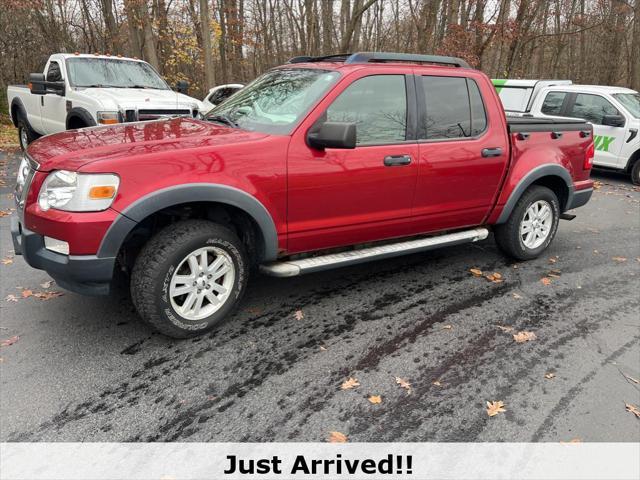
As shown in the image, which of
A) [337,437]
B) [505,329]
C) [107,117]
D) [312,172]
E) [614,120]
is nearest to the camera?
[337,437]

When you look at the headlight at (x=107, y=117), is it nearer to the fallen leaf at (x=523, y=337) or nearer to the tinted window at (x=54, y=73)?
the tinted window at (x=54, y=73)

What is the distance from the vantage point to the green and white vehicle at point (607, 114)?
32.8 ft

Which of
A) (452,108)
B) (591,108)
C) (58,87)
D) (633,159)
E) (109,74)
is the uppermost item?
(109,74)

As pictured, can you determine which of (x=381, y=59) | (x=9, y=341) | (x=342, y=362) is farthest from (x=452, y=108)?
(x=9, y=341)

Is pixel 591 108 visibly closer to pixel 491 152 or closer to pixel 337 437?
pixel 491 152

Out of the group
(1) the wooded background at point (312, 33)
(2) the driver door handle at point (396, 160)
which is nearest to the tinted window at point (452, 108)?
(2) the driver door handle at point (396, 160)

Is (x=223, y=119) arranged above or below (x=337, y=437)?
above

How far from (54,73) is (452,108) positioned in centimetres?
766

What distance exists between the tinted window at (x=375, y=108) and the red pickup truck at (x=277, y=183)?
0.04 ft

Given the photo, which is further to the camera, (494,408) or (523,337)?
(523,337)

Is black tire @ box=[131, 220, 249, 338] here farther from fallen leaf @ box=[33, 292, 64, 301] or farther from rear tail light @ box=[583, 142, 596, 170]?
rear tail light @ box=[583, 142, 596, 170]

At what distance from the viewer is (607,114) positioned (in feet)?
33.3

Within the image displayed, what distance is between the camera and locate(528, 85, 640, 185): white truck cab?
998 centimetres

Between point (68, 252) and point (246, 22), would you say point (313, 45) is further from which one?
point (68, 252)
